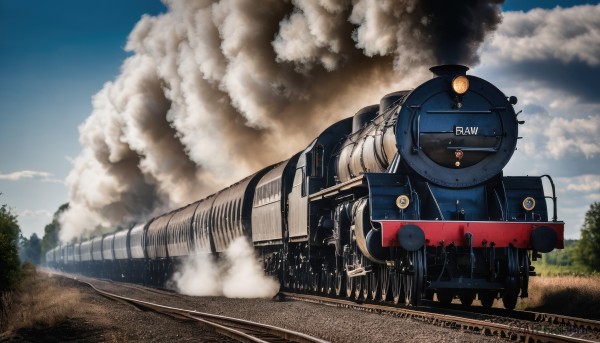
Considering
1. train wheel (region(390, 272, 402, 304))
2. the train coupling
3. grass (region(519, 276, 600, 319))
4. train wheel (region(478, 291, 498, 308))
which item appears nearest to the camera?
grass (region(519, 276, 600, 319))

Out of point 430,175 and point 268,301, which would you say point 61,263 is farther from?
point 430,175


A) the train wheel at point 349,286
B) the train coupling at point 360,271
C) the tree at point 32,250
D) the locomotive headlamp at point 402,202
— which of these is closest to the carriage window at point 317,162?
the train wheel at point 349,286

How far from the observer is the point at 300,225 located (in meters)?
16.3

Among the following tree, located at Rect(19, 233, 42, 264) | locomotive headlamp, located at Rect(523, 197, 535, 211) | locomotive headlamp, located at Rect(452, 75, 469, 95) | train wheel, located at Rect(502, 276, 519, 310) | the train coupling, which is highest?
locomotive headlamp, located at Rect(452, 75, 469, 95)

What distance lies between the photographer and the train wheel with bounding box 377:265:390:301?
12.7m

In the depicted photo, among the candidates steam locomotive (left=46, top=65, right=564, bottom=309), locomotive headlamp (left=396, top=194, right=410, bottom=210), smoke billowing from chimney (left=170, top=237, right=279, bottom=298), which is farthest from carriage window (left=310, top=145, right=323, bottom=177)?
locomotive headlamp (left=396, top=194, right=410, bottom=210)

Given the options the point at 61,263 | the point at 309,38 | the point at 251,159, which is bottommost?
the point at 61,263

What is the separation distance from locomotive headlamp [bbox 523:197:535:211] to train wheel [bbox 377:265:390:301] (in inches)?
98.1

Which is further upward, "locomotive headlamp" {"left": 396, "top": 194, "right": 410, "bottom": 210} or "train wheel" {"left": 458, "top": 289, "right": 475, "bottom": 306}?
"locomotive headlamp" {"left": 396, "top": 194, "right": 410, "bottom": 210}

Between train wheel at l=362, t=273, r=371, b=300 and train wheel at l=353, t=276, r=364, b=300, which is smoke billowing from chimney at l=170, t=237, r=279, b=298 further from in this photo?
train wheel at l=362, t=273, r=371, b=300

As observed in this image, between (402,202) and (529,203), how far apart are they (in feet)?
6.88

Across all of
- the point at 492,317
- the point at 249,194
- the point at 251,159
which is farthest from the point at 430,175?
the point at 251,159

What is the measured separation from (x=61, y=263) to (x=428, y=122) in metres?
77.9

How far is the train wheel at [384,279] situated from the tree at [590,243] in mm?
35612
